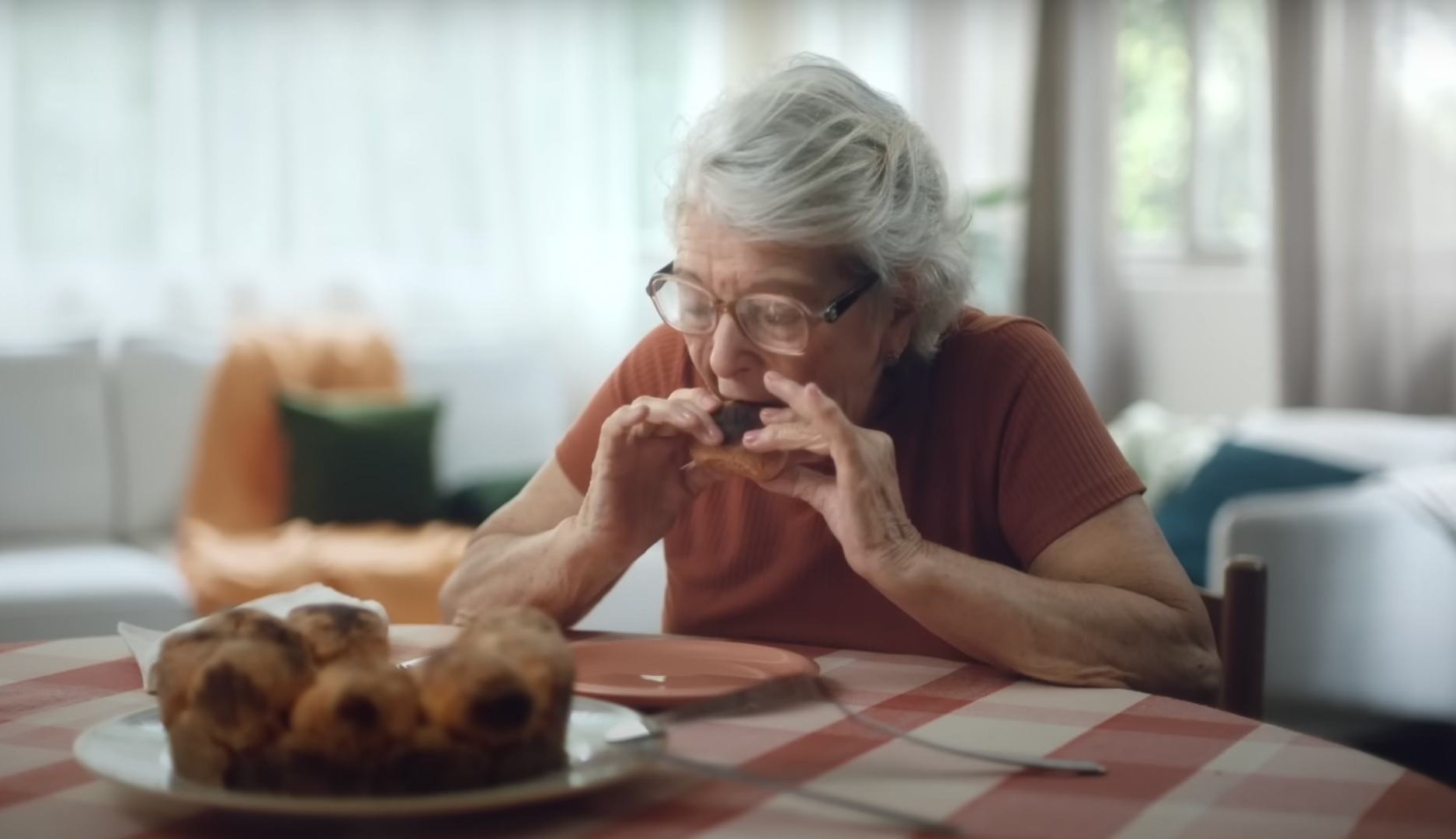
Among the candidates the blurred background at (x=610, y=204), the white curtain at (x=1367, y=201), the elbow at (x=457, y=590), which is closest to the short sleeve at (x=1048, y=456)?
the elbow at (x=457, y=590)

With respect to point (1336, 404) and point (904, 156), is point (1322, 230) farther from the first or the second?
point (904, 156)

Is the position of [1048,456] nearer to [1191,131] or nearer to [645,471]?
[645,471]

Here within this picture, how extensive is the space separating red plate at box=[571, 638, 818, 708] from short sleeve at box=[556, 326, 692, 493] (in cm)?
35

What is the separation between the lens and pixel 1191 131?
4840mm

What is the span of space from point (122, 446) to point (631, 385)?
2.66 metres

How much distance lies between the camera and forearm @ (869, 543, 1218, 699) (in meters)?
1.36

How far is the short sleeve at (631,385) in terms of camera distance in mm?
1754

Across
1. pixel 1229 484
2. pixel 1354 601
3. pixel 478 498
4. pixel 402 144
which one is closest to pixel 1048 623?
pixel 1354 601

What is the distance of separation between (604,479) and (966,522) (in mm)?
366

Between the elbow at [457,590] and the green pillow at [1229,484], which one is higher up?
the elbow at [457,590]

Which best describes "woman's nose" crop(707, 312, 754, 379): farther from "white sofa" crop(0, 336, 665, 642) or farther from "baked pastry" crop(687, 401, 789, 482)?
"white sofa" crop(0, 336, 665, 642)

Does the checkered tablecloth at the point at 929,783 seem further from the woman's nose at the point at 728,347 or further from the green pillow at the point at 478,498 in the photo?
the green pillow at the point at 478,498

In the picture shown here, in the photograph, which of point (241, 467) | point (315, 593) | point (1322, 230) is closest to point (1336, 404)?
point (1322, 230)

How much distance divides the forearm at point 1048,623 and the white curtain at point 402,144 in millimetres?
3125
